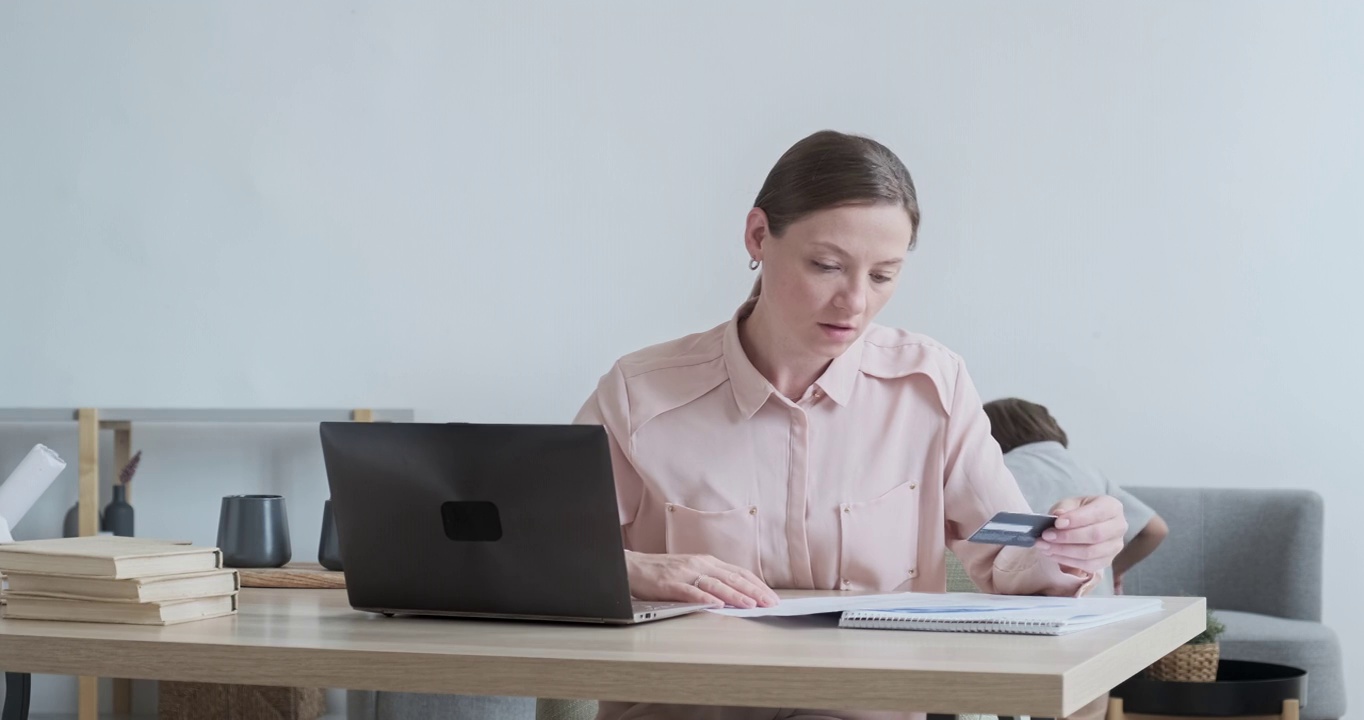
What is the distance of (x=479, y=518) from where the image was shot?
1.21 m

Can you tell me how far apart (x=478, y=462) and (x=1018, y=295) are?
9.99 ft

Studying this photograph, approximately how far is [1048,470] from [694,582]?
76.0 inches

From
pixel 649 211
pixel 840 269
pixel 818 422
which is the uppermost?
pixel 649 211

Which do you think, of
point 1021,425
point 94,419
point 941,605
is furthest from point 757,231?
point 94,419

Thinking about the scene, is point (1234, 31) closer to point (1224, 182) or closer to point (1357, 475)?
point (1224, 182)

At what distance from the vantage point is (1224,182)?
404cm

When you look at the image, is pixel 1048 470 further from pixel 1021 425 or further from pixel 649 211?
pixel 649 211

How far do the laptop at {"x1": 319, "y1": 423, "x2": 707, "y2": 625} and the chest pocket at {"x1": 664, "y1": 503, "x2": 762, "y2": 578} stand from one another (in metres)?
0.45

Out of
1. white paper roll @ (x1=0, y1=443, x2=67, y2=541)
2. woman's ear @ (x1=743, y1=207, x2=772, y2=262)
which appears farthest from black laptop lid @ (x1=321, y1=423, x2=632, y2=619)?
woman's ear @ (x1=743, y1=207, x2=772, y2=262)

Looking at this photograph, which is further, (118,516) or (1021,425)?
(118,516)

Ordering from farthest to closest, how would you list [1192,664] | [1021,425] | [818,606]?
1. [1021,425]
2. [1192,664]
3. [818,606]

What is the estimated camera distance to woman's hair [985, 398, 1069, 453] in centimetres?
330

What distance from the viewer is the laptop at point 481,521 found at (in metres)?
1.17

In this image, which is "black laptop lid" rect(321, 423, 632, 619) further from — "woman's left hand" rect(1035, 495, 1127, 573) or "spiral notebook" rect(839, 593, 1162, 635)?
"woman's left hand" rect(1035, 495, 1127, 573)
